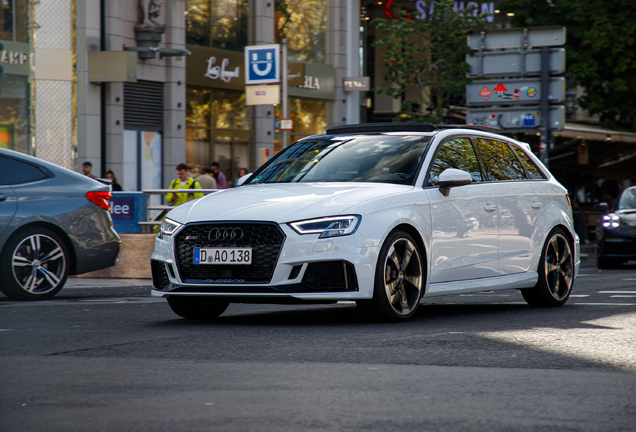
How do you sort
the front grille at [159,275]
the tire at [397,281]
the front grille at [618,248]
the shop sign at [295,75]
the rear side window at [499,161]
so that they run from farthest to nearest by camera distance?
the shop sign at [295,75], the front grille at [618,248], the rear side window at [499,161], the front grille at [159,275], the tire at [397,281]

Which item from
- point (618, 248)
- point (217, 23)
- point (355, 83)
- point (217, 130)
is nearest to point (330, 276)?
point (618, 248)

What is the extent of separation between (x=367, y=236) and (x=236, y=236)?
91 cm

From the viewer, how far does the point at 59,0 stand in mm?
24453

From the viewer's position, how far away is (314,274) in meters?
6.99

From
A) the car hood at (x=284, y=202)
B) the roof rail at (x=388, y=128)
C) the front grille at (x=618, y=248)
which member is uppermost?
the roof rail at (x=388, y=128)

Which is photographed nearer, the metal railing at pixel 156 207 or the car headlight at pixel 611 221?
the metal railing at pixel 156 207

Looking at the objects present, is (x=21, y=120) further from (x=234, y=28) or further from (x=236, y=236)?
(x=236, y=236)

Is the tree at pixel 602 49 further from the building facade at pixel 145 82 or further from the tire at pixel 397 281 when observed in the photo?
the tire at pixel 397 281

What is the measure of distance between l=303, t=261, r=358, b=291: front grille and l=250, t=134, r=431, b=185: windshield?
1.04m

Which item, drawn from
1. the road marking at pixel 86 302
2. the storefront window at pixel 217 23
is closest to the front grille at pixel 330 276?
the road marking at pixel 86 302

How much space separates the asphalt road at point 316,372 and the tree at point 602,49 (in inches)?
948

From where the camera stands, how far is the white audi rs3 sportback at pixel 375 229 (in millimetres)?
6996

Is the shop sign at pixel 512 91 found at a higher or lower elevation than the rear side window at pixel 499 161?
higher

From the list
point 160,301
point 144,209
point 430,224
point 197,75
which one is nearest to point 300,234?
point 430,224
